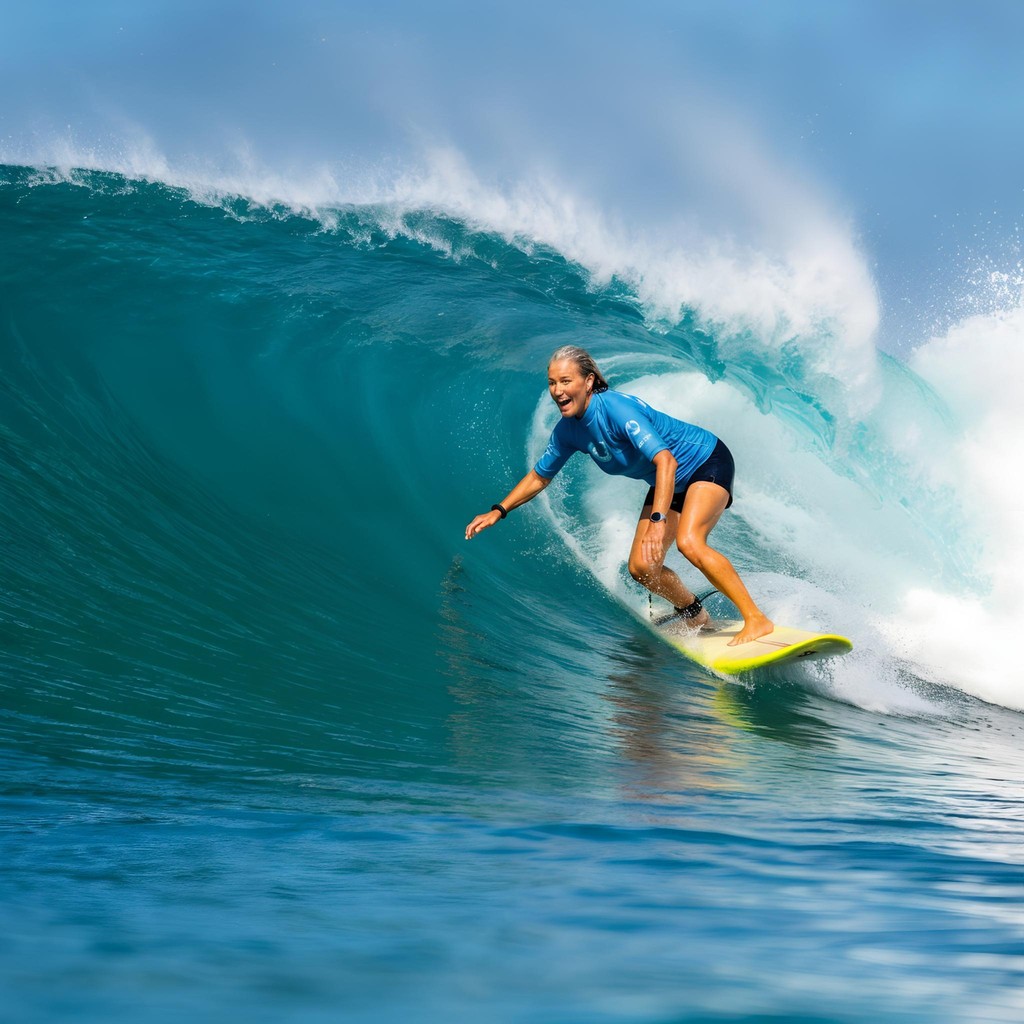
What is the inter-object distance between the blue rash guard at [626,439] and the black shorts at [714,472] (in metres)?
0.02

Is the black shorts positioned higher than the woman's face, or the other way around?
the woman's face

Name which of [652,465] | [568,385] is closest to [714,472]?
[652,465]

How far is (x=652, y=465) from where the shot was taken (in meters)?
5.07

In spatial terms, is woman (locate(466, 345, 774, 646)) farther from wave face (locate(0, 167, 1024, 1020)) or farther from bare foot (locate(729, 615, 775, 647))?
wave face (locate(0, 167, 1024, 1020))

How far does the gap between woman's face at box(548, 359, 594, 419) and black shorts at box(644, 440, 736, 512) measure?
0.62m

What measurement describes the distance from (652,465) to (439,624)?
4.66 feet

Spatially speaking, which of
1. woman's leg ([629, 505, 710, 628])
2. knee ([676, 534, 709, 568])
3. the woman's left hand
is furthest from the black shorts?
the woman's left hand

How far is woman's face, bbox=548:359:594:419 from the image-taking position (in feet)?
16.0

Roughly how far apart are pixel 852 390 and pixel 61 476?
6.18 meters

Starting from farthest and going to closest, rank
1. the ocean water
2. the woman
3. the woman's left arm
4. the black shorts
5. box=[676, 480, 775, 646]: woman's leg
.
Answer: the black shorts → box=[676, 480, 775, 646]: woman's leg → the woman → the woman's left arm → the ocean water

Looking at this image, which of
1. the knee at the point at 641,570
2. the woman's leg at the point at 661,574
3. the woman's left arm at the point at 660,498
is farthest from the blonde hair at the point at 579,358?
the knee at the point at 641,570

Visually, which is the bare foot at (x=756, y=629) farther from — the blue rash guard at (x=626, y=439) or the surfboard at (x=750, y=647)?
the blue rash guard at (x=626, y=439)

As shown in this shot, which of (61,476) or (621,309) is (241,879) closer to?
(61,476)

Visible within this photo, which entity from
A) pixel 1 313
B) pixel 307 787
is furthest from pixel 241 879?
pixel 1 313
